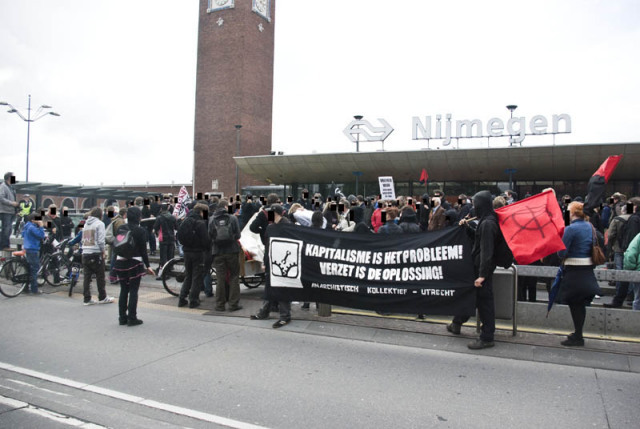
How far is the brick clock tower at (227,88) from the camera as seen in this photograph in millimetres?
46875

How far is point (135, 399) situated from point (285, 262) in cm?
333

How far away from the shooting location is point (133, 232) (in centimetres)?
775

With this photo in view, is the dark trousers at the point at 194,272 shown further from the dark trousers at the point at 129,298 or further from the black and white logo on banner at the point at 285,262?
the black and white logo on banner at the point at 285,262

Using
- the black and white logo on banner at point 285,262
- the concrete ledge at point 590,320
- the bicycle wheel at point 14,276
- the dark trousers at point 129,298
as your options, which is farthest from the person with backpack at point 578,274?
the bicycle wheel at point 14,276

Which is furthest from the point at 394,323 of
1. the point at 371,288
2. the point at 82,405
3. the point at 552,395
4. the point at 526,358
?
the point at 82,405

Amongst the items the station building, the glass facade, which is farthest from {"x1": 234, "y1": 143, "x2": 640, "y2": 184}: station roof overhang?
the glass facade

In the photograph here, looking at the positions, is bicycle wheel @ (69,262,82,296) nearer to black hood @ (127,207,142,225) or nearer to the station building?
black hood @ (127,207,142,225)

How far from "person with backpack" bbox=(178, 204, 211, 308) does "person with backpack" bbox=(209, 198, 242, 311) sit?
1.30 ft

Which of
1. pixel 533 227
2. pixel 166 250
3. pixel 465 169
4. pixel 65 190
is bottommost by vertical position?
pixel 166 250

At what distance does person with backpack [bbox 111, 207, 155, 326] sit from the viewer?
296 inches

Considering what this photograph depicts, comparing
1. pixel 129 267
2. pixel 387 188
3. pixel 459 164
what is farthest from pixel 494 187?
pixel 129 267

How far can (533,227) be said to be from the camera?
6066 millimetres

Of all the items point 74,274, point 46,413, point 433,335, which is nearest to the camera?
point 46,413

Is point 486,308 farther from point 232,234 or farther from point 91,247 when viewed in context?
point 91,247
